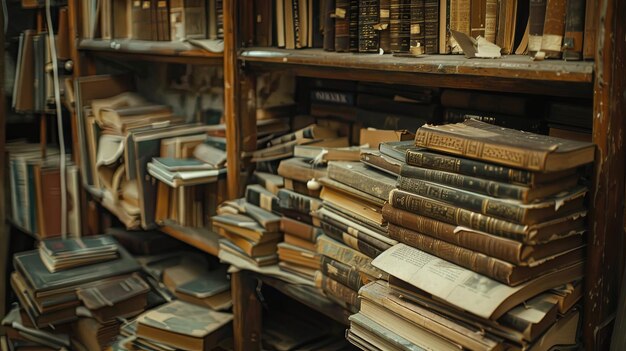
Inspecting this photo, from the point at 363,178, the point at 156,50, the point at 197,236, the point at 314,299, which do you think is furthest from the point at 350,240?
the point at 156,50

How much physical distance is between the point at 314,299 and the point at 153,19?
1148 millimetres

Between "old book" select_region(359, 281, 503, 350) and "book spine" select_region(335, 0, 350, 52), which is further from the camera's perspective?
"book spine" select_region(335, 0, 350, 52)

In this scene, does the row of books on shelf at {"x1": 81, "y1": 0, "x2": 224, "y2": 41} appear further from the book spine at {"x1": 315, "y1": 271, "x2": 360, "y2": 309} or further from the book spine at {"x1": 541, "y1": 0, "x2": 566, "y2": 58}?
the book spine at {"x1": 541, "y1": 0, "x2": 566, "y2": 58}

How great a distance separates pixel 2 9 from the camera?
2682 mm

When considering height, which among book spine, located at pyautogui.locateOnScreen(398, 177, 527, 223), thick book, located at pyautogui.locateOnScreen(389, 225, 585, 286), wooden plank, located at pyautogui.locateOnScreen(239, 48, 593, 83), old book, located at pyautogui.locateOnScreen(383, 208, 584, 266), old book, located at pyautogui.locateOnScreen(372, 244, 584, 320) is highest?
wooden plank, located at pyautogui.locateOnScreen(239, 48, 593, 83)

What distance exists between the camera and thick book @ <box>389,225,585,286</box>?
1.01m

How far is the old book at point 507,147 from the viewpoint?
0.97 m

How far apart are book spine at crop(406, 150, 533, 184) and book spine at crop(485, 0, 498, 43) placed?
0.29 m

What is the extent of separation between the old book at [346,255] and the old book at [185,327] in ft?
1.89

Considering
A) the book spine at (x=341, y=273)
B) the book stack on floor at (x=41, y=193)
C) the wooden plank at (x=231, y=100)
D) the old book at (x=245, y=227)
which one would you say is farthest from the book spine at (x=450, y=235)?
the book stack on floor at (x=41, y=193)

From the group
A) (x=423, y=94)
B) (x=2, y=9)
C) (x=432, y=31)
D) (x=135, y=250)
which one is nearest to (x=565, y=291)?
(x=432, y=31)

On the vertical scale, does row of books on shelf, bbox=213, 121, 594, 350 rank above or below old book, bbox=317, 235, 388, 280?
above

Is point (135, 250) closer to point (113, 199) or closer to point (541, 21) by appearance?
point (113, 199)

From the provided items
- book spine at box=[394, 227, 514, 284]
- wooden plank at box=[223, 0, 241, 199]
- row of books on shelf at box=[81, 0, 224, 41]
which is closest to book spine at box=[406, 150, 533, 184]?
book spine at box=[394, 227, 514, 284]
